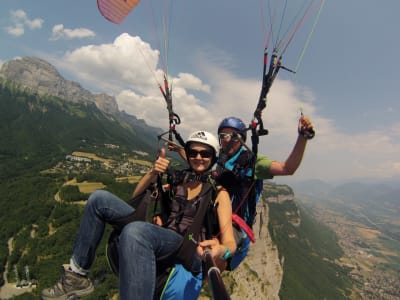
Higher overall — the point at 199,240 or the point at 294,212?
the point at 199,240

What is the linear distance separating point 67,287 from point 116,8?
6.07m

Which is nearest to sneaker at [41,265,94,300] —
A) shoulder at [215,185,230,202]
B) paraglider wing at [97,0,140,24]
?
shoulder at [215,185,230,202]

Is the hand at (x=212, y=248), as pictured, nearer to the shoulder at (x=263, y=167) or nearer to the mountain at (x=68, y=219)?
the shoulder at (x=263, y=167)

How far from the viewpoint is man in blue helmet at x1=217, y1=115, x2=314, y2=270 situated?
4516mm

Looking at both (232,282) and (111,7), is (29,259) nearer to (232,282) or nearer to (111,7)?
(232,282)

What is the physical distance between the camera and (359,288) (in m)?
152

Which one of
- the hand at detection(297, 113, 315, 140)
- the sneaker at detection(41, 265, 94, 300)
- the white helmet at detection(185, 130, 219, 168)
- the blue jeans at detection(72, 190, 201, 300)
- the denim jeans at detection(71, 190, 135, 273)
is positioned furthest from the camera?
the white helmet at detection(185, 130, 219, 168)

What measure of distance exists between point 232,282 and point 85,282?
106 feet

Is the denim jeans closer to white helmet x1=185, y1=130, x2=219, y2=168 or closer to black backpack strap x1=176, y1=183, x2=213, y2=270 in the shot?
black backpack strap x1=176, y1=183, x2=213, y2=270

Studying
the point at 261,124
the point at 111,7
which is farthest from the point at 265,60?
the point at 111,7

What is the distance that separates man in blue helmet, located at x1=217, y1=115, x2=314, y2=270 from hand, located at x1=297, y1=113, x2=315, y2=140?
43cm

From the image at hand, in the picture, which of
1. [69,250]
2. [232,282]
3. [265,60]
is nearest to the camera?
[265,60]

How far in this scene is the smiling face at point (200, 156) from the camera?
174 inches

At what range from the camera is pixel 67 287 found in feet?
11.4
